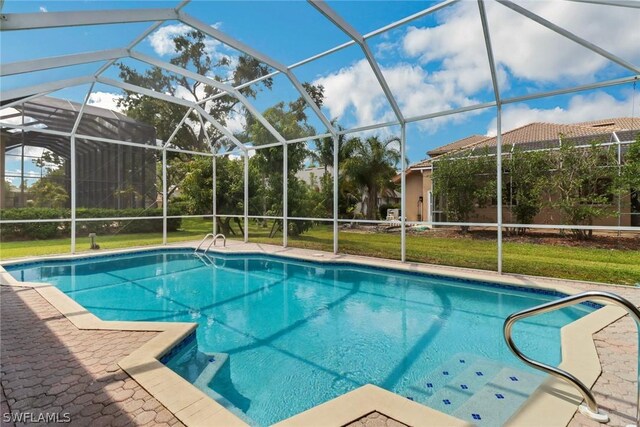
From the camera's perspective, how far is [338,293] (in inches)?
275

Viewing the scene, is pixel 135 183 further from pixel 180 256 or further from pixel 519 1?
pixel 519 1

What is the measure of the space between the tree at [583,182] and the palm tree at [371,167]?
4.69 metres

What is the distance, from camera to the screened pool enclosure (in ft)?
18.5

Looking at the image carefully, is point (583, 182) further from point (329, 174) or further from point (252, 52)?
point (252, 52)

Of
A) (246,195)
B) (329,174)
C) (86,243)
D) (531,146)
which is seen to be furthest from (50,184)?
(531,146)

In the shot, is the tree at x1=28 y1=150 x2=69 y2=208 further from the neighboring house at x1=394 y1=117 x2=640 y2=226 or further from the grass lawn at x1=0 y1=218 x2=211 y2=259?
the neighboring house at x1=394 y1=117 x2=640 y2=226

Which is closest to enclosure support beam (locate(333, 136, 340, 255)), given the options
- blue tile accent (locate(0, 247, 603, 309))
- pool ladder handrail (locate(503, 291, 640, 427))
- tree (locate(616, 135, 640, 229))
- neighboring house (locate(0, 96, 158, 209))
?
blue tile accent (locate(0, 247, 603, 309))

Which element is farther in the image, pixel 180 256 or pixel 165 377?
pixel 180 256

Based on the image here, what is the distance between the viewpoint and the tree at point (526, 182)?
951 cm

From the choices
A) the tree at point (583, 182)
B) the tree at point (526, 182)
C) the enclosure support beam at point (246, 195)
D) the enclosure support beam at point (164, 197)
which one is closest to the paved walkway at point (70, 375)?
the enclosure support beam at point (164, 197)

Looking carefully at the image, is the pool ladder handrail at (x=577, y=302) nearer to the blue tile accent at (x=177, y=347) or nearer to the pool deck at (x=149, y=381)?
the pool deck at (x=149, y=381)

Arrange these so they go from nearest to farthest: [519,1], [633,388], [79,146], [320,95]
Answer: [633,388]
[519,1]
[320,95]
[79,146]

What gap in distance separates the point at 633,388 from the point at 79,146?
1242 cm

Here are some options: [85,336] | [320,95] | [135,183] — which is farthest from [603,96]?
[135,183]
